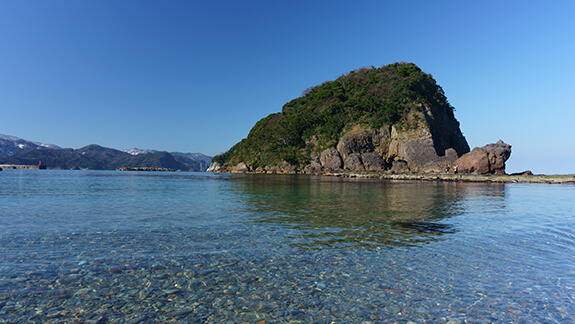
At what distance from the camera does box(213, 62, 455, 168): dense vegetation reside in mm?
93438

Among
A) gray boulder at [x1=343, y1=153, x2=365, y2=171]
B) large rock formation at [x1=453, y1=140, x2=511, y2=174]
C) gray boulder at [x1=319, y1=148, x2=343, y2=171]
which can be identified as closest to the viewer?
large rock formation at [x1=453, y1=140, x2=511, y2=174]

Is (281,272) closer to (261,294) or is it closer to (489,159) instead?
(261,294)

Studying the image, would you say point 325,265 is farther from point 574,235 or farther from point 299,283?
point 574,235

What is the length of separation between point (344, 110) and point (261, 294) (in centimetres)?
10532

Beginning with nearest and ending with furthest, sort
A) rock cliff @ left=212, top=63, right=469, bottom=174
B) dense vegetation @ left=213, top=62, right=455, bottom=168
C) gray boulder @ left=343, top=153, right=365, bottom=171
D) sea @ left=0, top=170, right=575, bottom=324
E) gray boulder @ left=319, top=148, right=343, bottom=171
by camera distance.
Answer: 1. sea @ left=0, top=170, right=575, bottom=324
2. rock cliff @ left=212, top=63, right=469, bottom=174
3. gray boulder @ left=343, top=153, right=365, bottom=171
4. gray boulder @ left=319, top=148, right=343, bottom=171
5. dense vegetation @ left=213, top=62, right=455, bottom=168

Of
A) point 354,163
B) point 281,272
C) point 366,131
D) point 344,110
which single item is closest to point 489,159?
point 354,163

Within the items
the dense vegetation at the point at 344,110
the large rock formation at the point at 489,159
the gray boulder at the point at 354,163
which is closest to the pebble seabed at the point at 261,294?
the large rock formation at the point at 489,159

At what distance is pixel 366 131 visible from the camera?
91.9 m

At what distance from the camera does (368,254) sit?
7.75 meters

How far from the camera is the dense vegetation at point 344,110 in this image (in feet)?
307

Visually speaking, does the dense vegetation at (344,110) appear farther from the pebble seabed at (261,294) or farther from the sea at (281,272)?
the pebble seabed at (261,294)

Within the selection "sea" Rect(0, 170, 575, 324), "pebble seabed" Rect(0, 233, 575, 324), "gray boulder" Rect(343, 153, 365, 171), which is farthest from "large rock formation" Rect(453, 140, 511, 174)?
"pebble seabed" Rect(0, 233, 575, 324)

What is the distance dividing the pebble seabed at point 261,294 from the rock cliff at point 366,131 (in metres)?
73.0

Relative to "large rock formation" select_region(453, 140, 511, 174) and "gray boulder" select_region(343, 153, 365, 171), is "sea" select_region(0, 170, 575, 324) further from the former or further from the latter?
"gray boulder" select_region(343, 153, 365, 171)
